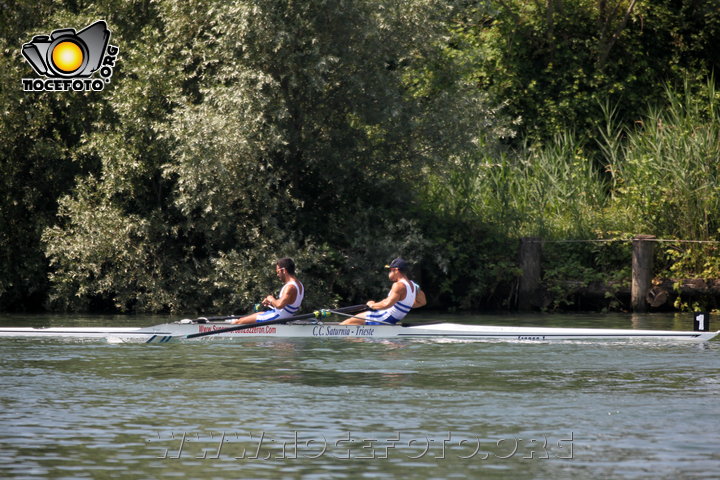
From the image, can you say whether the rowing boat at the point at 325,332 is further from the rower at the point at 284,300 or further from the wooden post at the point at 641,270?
the wooden post at the point at 641,270

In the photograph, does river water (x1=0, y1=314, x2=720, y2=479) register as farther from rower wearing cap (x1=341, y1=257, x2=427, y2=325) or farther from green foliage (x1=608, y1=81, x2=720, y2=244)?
green foliage (x1=608, y1=81, x2=720, y2=244)

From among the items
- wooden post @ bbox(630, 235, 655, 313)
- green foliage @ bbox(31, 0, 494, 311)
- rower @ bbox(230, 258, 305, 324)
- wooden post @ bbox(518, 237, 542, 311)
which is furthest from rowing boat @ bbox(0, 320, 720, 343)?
wooden post @ bbox(518, 237, 542, 311)

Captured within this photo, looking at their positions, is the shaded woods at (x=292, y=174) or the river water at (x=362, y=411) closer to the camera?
the river water at (x=362, y=411)

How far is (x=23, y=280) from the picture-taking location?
2727 centimetres

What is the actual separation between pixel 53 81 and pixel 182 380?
48.0 feet

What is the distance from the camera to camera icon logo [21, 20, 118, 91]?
2695 cm

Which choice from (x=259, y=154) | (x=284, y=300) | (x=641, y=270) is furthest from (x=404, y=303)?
(x=641, y=270)

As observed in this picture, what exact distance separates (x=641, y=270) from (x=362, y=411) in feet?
48.2

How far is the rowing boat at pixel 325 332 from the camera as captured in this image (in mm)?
18594

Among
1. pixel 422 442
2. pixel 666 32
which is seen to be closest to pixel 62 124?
pixel 666 32

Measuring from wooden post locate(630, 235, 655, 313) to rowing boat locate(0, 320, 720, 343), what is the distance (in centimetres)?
640

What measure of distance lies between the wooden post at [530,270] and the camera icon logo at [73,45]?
1041cm

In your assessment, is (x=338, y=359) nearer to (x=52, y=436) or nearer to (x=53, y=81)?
(x=52, y=436)

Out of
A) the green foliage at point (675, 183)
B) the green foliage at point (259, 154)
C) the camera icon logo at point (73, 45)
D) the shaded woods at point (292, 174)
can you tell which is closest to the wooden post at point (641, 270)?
the shaded woods at point (292, 174)
